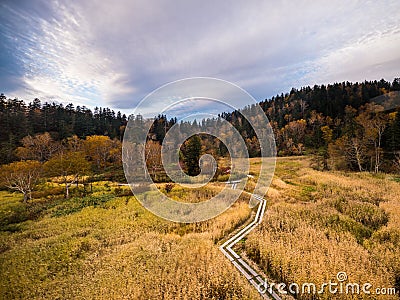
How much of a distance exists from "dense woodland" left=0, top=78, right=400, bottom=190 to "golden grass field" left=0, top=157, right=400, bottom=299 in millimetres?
7682

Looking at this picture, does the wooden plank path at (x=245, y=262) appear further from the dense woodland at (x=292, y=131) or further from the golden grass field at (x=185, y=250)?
the dense woodland at (x=292, y=131)

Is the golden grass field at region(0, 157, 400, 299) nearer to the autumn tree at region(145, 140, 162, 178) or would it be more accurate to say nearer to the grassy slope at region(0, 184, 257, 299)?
Result: the grassy slope at region(0, 184, 257, 299)

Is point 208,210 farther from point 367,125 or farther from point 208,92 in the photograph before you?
point 367,125

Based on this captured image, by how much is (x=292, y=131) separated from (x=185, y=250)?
60863 millimetres

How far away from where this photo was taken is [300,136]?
2345 inches

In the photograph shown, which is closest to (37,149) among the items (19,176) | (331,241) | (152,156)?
(152,156)

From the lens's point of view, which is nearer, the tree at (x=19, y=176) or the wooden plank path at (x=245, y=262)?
the wooden plank path at (x=245, y=262)

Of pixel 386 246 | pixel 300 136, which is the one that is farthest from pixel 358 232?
pixel 300 136

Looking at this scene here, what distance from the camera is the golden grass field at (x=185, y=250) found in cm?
700

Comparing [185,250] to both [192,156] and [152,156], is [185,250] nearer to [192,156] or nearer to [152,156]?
[192,156]

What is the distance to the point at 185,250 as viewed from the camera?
937 cm

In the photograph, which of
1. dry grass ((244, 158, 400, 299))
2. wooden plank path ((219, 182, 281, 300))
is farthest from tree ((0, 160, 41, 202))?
dry grass ((244, 158, 400, 299))

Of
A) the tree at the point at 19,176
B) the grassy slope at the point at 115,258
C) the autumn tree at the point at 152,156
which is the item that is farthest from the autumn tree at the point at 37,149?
the grassy slope at the point at 115,258

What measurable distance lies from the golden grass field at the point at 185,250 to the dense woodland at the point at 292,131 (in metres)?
7.68
